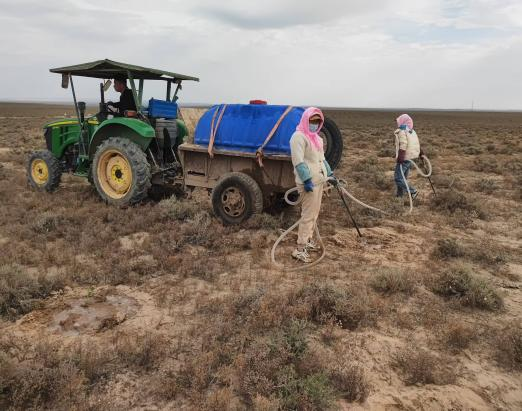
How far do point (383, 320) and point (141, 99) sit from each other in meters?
6.08

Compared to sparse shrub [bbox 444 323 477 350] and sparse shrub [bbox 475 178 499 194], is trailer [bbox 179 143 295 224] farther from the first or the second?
sparse shrub [bbox 475 178 499 194]

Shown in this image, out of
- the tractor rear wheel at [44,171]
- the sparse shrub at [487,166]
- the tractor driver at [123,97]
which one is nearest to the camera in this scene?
the tractor driver at [123,97]

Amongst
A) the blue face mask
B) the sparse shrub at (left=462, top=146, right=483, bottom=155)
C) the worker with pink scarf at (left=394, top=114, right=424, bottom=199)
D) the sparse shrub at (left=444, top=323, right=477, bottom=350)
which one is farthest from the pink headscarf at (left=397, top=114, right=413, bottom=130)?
the sparse shrub at (left=462, top=146, right=483, bottom=155)

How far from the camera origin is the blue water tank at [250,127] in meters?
6.24

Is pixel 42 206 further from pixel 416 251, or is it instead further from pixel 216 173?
pixel 416 251

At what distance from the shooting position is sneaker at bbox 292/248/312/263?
5455 millimetres

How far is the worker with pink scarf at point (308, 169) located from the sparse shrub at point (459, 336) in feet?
6.84

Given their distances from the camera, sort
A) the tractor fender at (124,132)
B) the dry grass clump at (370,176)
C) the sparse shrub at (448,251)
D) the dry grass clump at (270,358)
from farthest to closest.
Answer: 1. the dry grass clump at (370,176)
2. the tractor fender at (124,132)
3. the sparse shrub at (448,251)
4. the dry grass clump at (270,358)

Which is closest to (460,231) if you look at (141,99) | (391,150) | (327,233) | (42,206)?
(327,233)

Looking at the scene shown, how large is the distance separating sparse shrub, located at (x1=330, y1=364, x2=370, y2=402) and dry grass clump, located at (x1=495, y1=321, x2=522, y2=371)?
1.33m

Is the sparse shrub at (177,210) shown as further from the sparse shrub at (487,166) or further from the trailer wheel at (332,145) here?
the sparse shrub at (487,166)

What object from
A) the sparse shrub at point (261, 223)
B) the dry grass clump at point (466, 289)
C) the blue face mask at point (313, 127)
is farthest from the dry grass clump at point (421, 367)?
the sparse shrub at point (261, 223)

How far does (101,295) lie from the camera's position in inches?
171

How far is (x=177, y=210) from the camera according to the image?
702 centimetres
